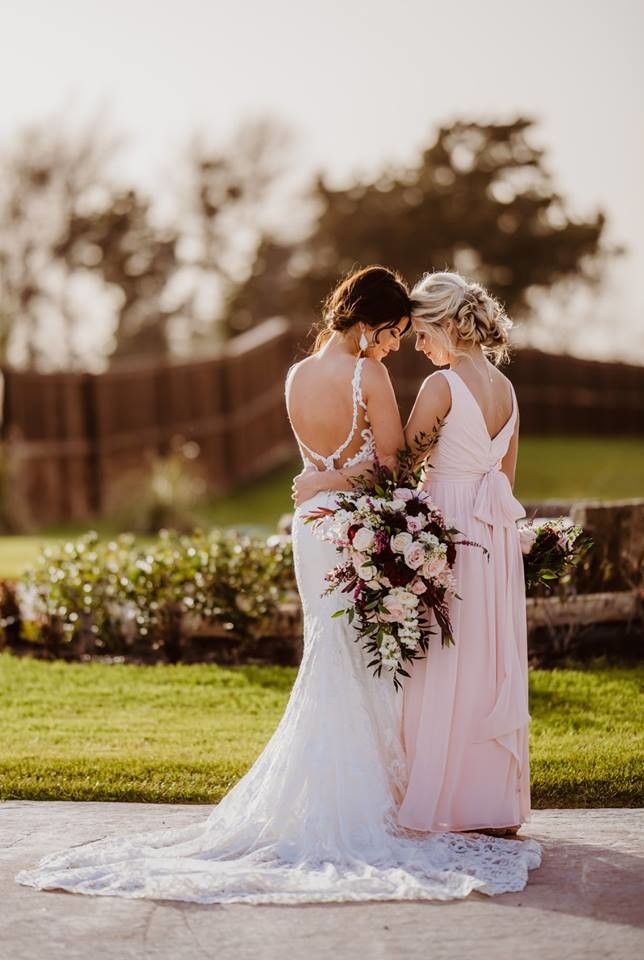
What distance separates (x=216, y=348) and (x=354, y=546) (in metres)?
37.0

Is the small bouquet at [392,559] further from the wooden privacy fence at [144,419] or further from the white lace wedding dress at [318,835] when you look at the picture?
the wooden privacy fence at [144,419]

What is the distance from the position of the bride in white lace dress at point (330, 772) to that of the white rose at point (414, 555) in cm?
43

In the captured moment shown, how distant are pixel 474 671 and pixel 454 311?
1362mm

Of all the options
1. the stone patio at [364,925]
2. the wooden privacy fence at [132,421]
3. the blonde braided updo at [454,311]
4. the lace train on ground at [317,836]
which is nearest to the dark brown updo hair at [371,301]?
the blonde braided updo at [454,311]

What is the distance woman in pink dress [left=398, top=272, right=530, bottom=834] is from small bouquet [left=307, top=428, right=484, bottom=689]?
144 mm

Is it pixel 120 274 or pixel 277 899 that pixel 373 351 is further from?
pixel 120 274

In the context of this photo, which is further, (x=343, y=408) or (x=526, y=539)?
(x=526, y=539)

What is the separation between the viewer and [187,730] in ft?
27.5

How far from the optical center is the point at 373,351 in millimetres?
5773

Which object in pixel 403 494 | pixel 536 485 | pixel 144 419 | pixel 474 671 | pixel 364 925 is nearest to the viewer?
pixel 364 925

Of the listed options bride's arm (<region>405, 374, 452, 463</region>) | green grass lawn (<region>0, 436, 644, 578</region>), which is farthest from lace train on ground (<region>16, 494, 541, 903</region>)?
green grass lawn (<region>0, 436, 644, 578</region>)

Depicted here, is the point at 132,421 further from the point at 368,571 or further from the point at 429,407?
the point at 368,571

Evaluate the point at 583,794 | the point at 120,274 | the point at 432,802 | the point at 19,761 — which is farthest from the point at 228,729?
the point at 120,274

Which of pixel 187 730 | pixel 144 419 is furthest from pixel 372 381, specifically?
pixel 144 419
